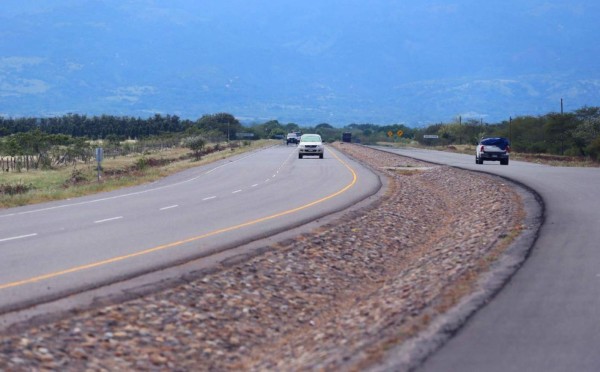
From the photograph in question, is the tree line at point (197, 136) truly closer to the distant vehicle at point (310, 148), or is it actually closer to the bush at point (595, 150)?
the bush at point (595, 150)

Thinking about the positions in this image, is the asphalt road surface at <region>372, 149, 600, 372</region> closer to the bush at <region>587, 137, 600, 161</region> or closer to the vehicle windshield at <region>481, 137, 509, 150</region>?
the vehicle windshield at <region>481, 137, 509, 150</region>

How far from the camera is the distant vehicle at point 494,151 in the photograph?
5181 centimetres

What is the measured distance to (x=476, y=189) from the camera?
3125 cm

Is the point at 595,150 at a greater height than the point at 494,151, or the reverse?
the point at 494,151

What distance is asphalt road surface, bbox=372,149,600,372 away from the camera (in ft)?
23.8

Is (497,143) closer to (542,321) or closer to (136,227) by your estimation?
(136,227)

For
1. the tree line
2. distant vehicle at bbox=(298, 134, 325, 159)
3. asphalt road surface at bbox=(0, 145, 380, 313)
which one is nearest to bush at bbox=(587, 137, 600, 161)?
the tree line

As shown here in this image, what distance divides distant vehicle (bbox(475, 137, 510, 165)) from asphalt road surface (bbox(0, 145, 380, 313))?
19375mm

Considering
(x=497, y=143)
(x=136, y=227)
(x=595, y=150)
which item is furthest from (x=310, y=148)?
(x=136, y=227)

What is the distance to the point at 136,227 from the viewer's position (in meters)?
18.4

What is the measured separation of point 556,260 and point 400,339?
5.85m

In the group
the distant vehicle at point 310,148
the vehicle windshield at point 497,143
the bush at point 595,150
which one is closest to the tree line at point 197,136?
the bush at point 595,150

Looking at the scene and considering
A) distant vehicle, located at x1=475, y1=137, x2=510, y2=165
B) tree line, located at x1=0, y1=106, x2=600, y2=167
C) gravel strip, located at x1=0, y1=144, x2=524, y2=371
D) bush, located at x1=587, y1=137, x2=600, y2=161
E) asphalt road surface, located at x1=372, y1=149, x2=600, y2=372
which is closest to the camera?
asphalt road surface, located at x1=372, y1=149, x2=600, y2=372

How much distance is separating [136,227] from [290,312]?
8.10 metres
